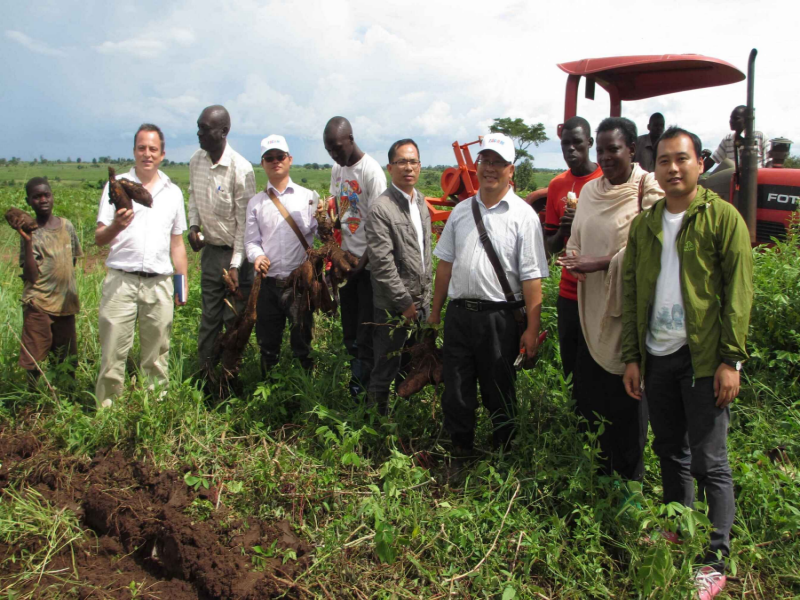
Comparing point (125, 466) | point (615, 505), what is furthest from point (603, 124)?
point (125, 466)

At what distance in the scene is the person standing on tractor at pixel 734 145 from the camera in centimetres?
516

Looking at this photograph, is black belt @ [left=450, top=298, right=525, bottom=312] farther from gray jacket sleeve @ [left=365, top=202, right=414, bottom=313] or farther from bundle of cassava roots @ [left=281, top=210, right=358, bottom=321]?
bundle of cassava roots @ [left=281, top=210, right=358, bottom=321]

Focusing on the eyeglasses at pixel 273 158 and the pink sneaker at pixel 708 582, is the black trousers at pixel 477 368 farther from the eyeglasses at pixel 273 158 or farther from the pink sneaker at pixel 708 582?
the eyeglasses at pixel 273 158

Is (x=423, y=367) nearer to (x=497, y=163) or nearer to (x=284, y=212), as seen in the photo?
(x=497, y=163)

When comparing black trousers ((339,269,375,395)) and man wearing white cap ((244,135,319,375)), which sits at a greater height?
man wearing white cap ((244,135,319,375))

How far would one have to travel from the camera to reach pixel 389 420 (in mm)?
3719

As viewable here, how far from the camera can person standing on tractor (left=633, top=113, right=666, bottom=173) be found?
5.53m

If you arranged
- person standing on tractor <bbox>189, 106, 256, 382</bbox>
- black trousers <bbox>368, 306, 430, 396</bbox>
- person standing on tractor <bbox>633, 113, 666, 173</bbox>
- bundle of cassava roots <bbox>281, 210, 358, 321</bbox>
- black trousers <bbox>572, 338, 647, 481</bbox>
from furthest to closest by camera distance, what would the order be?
person standing on tractor <bbox>633, 113, 666, 173</bbox>, person standing on tractor <bbox>189, 106, 256, 382</bbox>, bundle of cassava roots <bbox>281, 210, 358, 321</bbox>, black trousers <bbox>368, 306, 430, 396</bbox>, black trousers <bbox>572, 338, 647, 481</bbox>

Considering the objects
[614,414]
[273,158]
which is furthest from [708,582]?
[273,158]

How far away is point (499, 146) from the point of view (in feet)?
10.3

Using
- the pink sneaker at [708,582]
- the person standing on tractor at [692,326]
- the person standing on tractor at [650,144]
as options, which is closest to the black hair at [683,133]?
the person standing on tractor at [692,326]

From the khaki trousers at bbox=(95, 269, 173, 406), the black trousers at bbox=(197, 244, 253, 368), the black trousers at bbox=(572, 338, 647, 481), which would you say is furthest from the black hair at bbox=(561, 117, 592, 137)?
the khaki trousers at bbox=(95, 269, 173, 406)

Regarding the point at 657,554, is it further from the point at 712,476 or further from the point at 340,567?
the point at 340,567

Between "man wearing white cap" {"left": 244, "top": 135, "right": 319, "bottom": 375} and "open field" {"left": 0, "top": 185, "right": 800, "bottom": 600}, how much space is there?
1.98 ft
